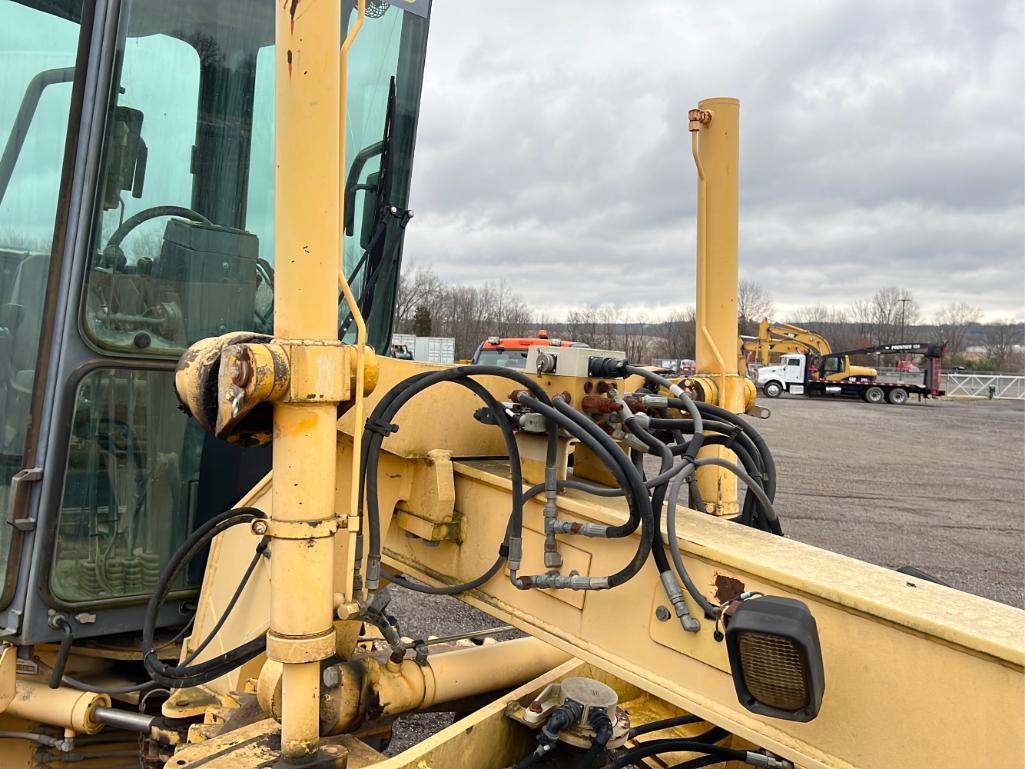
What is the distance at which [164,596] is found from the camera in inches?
82.5

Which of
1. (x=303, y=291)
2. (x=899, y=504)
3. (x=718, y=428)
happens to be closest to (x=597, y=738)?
(x=718, y=428)

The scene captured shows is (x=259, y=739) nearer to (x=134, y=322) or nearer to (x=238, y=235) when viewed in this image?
(x=134, y=322)

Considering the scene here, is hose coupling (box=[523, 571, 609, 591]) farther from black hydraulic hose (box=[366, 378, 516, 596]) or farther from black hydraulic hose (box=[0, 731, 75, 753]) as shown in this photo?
black hydraulic hose (box=[0, 731, 75, 753])

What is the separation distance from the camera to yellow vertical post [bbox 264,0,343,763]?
161cm

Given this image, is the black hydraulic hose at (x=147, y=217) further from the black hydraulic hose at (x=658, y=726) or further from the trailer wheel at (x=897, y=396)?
the trailer wheel at (x=897, y=396)

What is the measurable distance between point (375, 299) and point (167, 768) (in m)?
1.88

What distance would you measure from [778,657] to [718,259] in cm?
190

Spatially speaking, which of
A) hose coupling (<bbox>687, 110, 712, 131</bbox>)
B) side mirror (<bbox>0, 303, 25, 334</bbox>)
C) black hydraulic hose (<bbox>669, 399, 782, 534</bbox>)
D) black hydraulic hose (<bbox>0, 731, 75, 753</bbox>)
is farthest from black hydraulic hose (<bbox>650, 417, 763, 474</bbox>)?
black hydraulic hose (<bbox>0, 731, 75, 753</bbox>)

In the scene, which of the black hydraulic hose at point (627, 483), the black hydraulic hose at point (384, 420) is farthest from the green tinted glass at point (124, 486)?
the black hydraulic hose at point (627, 483)

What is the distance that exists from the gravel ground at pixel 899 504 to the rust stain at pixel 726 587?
2.74 m

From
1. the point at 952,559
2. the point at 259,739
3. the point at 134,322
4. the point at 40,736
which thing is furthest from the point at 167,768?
the point at 952,559

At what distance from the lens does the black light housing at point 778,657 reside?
1248 mm

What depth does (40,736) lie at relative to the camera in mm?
2629

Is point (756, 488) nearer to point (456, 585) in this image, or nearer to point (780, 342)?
point (456, 585)
